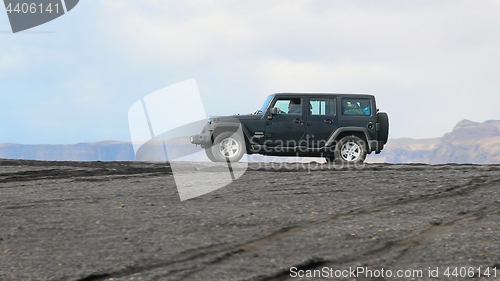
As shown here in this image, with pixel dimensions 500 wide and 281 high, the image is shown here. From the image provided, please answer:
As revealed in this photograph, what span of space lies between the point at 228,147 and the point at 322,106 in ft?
9.18

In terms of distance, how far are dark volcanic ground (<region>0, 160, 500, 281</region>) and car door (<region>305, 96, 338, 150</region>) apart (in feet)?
10.5

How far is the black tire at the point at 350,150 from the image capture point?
1749 cm

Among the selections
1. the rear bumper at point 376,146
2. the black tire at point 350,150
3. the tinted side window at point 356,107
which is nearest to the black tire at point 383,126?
the rear bumper at point 376,146

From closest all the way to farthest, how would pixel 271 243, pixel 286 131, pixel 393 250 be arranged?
pixel 393 250 → pixel 271 243 → pixel 286 131

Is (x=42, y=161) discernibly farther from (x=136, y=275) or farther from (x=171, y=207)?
(x=136, y=275)

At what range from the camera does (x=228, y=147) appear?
Answer: 1719 centimetres

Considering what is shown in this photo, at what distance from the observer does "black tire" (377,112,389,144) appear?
1786 cm

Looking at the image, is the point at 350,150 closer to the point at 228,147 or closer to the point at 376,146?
the point at 376,146

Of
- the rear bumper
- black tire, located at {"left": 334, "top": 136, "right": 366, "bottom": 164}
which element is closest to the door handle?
black tire, located at {"left": 334, "top": 136, "right": 366, "bottom": 164}

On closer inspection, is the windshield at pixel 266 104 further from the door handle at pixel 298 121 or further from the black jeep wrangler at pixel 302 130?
the door handle at pixel 298 121

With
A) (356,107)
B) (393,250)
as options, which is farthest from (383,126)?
(393,250)

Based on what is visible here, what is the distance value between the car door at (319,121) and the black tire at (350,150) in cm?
43

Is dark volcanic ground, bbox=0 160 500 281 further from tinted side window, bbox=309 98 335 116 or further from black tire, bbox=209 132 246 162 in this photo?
tinted side window, bbox=309 98 335 116

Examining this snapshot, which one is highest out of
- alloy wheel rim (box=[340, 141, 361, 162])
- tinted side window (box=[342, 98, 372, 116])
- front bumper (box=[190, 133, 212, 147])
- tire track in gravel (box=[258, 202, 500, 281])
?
tinted side window (box=[342, 98, 372, 116])
